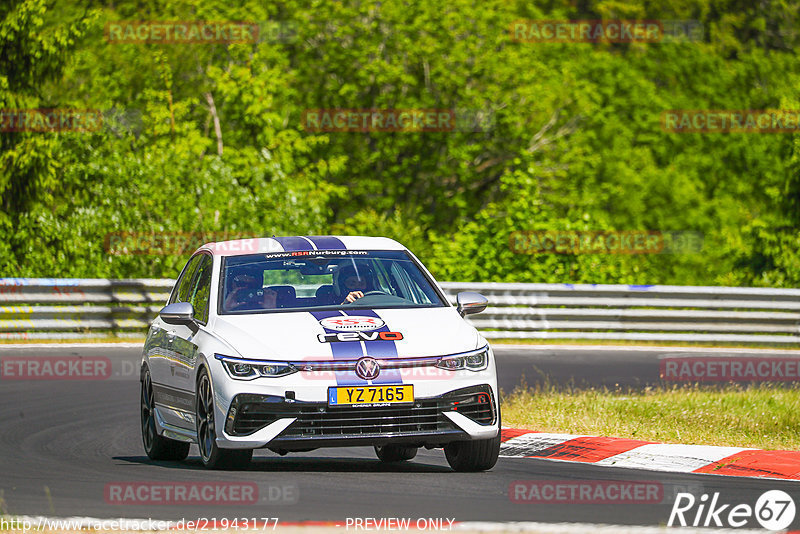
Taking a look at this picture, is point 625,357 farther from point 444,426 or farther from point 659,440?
point 444,426

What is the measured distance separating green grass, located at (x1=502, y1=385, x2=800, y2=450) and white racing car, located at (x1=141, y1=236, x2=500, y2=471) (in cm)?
259

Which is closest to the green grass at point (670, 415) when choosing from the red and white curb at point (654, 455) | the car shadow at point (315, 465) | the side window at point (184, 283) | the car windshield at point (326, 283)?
the red and white curb at point (654, 455)

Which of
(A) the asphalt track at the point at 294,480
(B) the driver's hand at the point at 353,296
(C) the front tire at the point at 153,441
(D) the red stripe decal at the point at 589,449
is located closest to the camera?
(A) the asphalt track at the point at 294,480

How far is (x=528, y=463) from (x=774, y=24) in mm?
48128

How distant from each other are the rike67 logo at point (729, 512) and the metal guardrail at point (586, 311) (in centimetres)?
1370

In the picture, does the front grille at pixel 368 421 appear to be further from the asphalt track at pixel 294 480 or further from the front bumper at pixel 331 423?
the asphalt track at pixel 294 480

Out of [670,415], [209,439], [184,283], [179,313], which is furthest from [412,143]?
[209,439]

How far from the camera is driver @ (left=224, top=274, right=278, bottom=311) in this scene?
10.2 meters

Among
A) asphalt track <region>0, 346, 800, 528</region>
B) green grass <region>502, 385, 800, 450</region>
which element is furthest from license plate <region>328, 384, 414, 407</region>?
green grass <region>502, 385, 800, 450</region>

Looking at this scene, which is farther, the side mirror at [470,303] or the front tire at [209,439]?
the side mirror at [470,303]

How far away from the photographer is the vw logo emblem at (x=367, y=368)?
917cm

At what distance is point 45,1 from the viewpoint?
1058 inches

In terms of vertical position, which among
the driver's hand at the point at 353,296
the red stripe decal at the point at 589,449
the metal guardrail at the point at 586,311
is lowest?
the metal guardrail at the point at 586,311

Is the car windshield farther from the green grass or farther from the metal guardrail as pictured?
the metal guardrail
